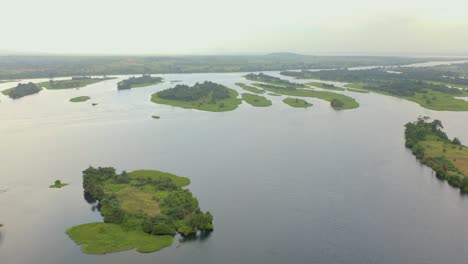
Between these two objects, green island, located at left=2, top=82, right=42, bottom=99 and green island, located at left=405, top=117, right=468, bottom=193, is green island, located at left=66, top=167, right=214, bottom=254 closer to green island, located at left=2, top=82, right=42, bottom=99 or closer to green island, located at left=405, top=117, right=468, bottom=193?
green island, located at left=405, top=117, right=468, bottom=193

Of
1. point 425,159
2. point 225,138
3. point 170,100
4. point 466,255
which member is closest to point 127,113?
point 170,100

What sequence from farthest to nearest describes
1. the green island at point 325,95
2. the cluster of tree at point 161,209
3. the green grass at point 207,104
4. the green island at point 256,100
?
the green island at point 256,100
the green island at point 325,95
the green grass at point 207,104
the cluster of tree at point 161,209

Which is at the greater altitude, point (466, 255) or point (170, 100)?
point (170, 100)

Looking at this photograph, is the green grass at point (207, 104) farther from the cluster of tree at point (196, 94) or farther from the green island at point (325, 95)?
the green island at point (325, 95)

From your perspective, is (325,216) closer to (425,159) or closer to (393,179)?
(393,179)

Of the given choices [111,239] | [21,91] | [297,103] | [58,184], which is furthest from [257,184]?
[21,91]

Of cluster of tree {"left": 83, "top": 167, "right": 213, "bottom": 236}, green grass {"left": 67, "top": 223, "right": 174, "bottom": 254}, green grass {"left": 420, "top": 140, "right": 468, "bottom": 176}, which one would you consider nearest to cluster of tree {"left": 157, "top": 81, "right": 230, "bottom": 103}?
green grass {"left": 420, "top": 140, "right": 468, "bottom": 176}

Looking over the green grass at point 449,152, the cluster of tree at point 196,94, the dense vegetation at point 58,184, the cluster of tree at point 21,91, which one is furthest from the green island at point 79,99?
the green grass at point 449,152
